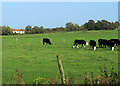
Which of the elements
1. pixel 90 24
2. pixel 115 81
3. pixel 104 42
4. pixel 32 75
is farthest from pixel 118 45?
pixel 90 24

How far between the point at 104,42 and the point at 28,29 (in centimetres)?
11735

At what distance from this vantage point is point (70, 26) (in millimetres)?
139375

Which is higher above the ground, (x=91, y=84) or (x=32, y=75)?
(x=91, y=84)

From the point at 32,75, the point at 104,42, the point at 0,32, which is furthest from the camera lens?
the point at 0,32

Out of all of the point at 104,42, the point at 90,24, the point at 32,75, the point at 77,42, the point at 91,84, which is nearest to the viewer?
the point at 91,84

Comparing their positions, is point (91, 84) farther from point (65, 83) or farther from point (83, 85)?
point (65, 83)

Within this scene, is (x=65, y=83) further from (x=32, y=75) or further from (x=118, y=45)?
(x=118, y=45)

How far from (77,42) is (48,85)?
72.6ft

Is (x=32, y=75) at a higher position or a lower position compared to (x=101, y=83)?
lower

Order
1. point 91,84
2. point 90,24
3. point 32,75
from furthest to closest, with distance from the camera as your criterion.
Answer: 1. point 90,24
2. point 32,75
3. point 91,84

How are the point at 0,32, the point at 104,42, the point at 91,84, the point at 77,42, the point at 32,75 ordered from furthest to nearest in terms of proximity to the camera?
the point at 0,32 → the point at 77,42 → the point at 104,42 → the point at 32,75 → the point at 91,84

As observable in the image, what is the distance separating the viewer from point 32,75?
11.3 metres

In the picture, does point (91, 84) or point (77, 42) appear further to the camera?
point (77, 42)

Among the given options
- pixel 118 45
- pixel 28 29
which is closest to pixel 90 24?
pixel 28 29
